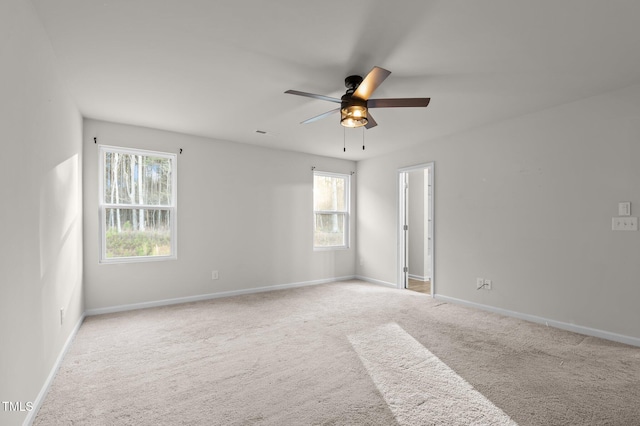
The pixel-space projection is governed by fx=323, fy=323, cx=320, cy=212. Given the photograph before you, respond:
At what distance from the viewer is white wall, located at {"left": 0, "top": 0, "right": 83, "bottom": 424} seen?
159 cm

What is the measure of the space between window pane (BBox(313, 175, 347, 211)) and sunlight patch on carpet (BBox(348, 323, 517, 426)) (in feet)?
10.9

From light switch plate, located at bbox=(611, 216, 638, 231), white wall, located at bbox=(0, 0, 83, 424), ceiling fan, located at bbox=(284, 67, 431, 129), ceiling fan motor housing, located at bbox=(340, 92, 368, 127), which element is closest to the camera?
white wall, located at bbox=(0, 0, 83, 424)

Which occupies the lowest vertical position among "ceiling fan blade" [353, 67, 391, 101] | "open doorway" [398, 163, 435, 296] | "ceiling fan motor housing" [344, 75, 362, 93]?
"open doorway" [398, 163, 435, 296]

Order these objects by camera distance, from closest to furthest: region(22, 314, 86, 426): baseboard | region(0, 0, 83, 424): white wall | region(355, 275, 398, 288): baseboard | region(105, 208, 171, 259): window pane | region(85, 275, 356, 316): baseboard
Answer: region(0, 0, 83, 424): white wall
region(22, 314, 86, 426): baseboard
region(85, 275, 356, 316): baseboard
region(105, 208, 171, 259): window pane
region(355, 275, 398, 288): baseboard

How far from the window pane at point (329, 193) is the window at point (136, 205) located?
254 cm

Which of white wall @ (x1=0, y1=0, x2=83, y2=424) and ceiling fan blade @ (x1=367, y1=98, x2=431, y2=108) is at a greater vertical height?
ceiling fan blade @ (x1=367, y1=98, x2=431, y2=108)

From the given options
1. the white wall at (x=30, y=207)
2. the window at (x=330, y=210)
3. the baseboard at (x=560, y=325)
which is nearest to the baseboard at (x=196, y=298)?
the window at (x=330, y=210)

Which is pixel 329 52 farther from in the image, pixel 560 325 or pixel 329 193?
pixel 329 193

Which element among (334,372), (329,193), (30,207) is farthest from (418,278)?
(30,207)

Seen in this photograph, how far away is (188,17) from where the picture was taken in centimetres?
207

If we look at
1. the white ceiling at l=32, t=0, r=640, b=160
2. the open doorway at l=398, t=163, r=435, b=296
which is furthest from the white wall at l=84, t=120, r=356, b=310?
the open doorway at l=398, t=163, r=435, b=296

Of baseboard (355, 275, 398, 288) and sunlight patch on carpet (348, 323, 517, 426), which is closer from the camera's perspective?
sunlight patch on carpet (348, 323, 517, 426)

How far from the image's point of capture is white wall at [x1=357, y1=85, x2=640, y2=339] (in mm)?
3148

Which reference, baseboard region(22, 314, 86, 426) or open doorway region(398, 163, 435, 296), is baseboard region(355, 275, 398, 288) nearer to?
open doorway region(398, 163, 435, 296)
